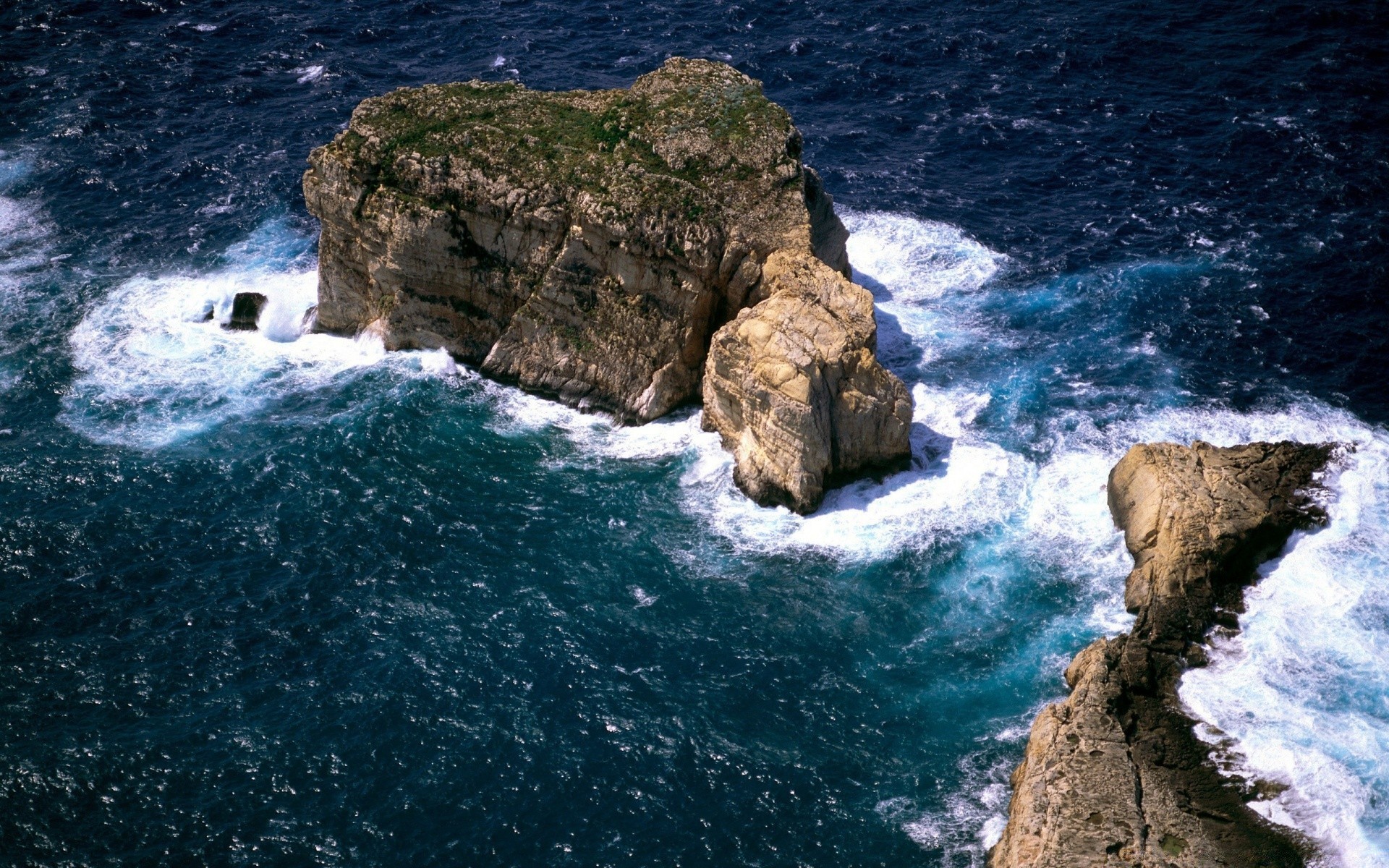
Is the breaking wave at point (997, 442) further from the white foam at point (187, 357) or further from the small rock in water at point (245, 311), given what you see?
the small rock in water at point (245, 311)

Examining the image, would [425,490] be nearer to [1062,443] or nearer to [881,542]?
[881,542]

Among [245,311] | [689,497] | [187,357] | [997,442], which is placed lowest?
[689,497]

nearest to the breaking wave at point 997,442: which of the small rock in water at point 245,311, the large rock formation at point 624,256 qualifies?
the small rock in water at point 245,311

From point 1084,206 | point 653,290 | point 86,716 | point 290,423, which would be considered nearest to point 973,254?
point 1084,206

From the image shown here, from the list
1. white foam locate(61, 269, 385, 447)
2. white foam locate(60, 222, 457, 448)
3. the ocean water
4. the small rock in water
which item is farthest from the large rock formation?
the small rock in water

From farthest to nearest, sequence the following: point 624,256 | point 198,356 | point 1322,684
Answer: point 198,356, point 624,256, point 1322,684

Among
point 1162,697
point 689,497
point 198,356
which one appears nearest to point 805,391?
point 689,497

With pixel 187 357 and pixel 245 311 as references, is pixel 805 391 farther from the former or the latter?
pixel 187 357
